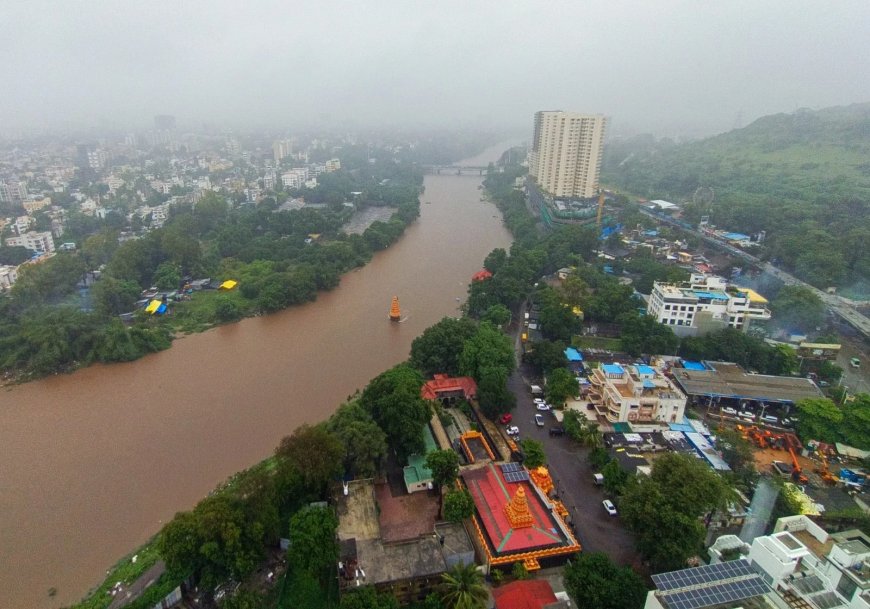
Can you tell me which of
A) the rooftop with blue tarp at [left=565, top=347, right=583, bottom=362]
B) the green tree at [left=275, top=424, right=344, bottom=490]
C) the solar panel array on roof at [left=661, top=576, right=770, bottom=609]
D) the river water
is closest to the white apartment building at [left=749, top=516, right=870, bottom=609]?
the solar panel array on roof at [left=661, top=576, right=770, bottom=609]

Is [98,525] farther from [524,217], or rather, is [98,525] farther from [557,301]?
[524,217]

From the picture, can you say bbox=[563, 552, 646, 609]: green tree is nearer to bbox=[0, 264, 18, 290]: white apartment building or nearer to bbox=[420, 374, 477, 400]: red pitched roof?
bbox=[420, 374, 477, 400]: red pitched roof

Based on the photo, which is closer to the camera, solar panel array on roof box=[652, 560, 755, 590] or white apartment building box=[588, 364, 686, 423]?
solar panel array on roof box=[652, 560, 755, 590]

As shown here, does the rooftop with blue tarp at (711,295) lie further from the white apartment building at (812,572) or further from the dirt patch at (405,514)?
the dirt patch at (405,514)

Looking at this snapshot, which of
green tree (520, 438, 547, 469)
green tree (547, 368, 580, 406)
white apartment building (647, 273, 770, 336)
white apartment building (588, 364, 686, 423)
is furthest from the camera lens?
white apartment building (647, 273, 770, 336)

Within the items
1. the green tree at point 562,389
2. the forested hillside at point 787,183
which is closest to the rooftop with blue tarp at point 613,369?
the green tree at point 562,389

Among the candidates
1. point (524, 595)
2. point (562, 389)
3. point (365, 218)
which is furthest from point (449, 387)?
point (365, 218)
